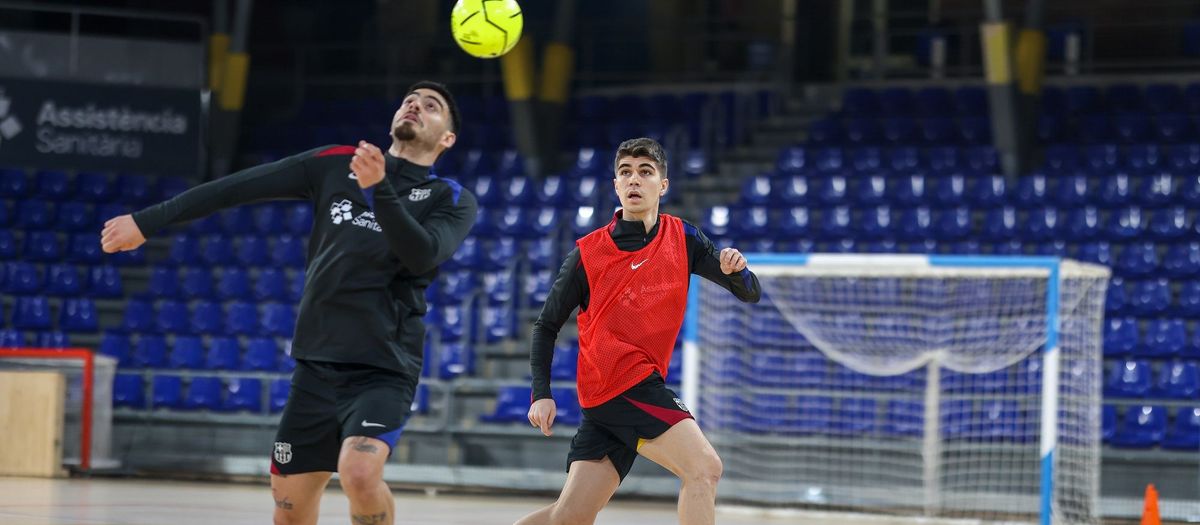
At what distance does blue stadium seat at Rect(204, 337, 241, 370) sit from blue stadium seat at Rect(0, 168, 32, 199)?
12.5 feet

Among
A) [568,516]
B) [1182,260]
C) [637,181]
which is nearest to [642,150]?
[637,181]

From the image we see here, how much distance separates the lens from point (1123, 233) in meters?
14.4

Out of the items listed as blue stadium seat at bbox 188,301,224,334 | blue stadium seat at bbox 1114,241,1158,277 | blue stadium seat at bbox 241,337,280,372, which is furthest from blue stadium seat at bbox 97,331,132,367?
blue stadium seat at bbox 1114,241,1158,277

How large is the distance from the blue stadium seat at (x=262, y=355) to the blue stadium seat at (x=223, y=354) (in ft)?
0.52

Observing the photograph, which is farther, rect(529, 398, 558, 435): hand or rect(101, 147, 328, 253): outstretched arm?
rect(529, 398, 558, 435): hand

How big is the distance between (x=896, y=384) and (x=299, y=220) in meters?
7.28

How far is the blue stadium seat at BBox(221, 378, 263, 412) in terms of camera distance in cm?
1480

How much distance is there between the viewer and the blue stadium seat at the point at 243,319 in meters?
15.7

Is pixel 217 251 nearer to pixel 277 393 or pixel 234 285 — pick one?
pixel 234 285

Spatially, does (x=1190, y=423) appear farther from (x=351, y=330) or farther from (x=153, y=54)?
(x=153, y=54)

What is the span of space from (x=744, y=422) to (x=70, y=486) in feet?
18.5

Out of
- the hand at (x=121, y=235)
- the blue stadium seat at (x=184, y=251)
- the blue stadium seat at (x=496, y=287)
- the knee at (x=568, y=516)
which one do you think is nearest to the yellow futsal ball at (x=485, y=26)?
the knee at (x=568, y=516)

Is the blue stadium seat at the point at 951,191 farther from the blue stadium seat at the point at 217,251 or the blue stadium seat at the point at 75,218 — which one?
the blue stadium seat at the point at 75,218

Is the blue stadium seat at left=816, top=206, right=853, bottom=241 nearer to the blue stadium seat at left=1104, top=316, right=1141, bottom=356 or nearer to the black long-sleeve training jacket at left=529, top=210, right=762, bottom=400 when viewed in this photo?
the blue stadium seat at left=1104, top=316, right=1141, bottom=356
